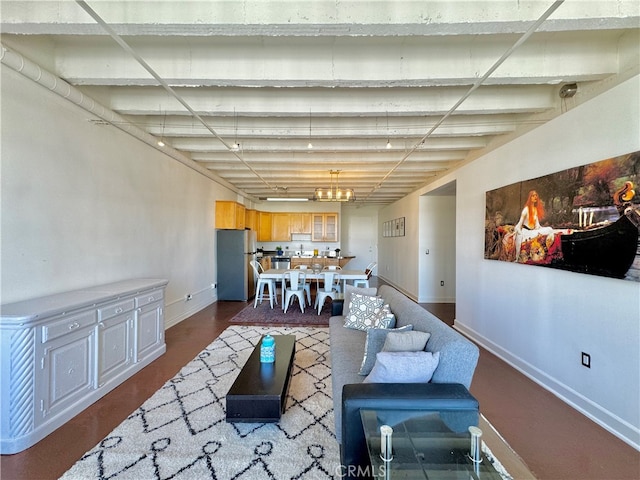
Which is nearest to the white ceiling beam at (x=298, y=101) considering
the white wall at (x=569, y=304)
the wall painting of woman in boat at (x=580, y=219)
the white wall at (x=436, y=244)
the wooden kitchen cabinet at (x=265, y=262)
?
the white wall at (x=569, y=304)

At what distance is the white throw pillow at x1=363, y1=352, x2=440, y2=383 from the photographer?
158 cm

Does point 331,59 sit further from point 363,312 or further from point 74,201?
point 74,201

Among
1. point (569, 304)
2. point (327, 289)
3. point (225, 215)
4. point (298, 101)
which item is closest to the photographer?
point (569, 304)

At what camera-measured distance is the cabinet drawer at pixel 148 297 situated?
9.36ft

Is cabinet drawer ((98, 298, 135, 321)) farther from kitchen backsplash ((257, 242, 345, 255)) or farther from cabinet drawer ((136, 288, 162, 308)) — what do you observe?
kitchen backsplash ((257, 242, 345, 255))

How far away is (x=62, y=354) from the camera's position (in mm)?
2012

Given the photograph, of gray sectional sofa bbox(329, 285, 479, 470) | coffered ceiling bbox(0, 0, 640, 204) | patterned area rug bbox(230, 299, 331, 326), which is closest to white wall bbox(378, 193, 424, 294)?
patterned area rug bbox(230, 299, 331, 326)

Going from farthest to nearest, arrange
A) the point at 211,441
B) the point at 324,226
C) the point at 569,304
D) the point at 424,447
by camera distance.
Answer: the point at 324,226 → the point at 569,304 → the point at 211,441 → the point at 424,447

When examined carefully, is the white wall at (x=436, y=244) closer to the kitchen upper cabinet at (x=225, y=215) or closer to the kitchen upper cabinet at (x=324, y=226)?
the kitchen upper cabinet at (x=324, y=226)

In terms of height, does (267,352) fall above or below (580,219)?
below

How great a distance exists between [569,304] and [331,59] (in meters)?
2.99

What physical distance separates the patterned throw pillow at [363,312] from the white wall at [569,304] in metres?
1.57

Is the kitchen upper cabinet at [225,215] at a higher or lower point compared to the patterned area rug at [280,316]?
higher

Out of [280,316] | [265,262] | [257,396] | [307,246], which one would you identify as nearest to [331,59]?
[257,396]
